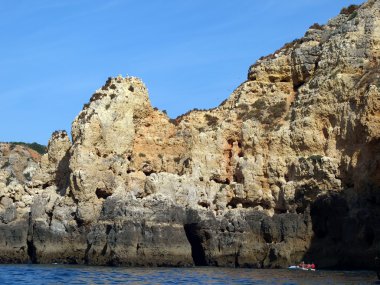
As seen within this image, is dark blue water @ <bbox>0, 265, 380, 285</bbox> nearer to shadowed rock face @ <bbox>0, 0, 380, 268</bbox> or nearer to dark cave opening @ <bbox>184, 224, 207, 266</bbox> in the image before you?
shadowed rock face @ <bbox>0, 0, 380, 268</bbox>

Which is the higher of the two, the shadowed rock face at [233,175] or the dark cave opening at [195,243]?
the shadowed rock face at [233,175]

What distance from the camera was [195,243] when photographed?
52625mm

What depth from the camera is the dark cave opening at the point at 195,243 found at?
5181cm

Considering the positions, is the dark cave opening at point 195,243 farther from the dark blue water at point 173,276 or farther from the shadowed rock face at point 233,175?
the dark blue water at point 173,276

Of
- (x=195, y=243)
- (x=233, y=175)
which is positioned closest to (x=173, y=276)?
(x=195, y=243)

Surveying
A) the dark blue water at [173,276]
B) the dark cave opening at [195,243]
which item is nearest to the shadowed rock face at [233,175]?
the dark cave opening at [195,243]

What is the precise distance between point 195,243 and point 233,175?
528 cm

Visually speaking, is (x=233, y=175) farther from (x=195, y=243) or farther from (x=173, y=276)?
(x=173, y=276)

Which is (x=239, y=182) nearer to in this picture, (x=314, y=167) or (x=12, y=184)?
(x=314, y=167)

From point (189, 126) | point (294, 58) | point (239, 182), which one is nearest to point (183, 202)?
point (239, 182)

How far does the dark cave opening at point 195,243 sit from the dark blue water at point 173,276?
257 centimetres

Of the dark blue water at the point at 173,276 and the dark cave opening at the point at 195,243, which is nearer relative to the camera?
the dark blue water at the point at 173,276

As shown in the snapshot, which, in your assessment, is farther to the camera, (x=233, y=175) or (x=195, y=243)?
(x=233, y=175)

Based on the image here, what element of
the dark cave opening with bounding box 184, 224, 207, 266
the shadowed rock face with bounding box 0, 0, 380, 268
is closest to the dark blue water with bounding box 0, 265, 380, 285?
the shadowed rock face with bounding box 0, 0, 380, 268
